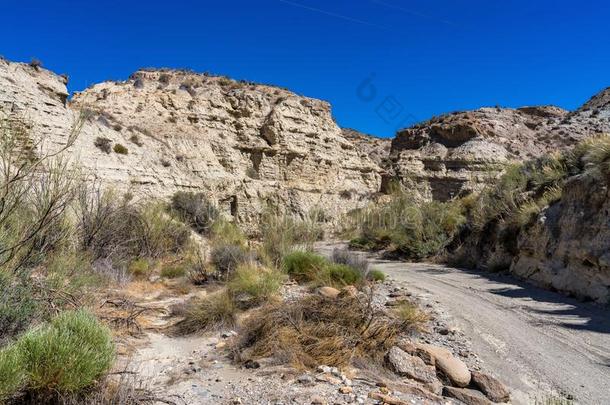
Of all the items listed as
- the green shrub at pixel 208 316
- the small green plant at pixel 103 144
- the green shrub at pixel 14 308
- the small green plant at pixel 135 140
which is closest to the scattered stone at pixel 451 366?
the green shrub at pixel 208 316

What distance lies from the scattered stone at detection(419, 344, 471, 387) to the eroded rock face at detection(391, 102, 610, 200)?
23843 mm

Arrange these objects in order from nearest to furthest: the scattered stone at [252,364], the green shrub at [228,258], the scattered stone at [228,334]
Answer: the scattered stone at [252,364], the scattered stone at [228,334], the green shrub at [228,258]

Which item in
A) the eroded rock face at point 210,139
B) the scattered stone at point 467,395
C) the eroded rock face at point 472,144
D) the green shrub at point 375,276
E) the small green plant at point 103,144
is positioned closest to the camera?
the scattered stone at point 467,395

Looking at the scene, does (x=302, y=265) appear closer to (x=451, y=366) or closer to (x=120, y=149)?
(x=451, y=366)

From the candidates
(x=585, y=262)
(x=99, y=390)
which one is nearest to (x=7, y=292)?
(x=99, y=390)

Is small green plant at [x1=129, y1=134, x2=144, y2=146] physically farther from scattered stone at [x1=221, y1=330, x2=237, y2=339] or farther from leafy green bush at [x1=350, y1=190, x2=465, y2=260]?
scattered stone at [x1=221, y1=330, x2=237, y2=339]

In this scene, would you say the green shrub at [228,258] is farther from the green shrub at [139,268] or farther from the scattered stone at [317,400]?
the scattered stone at [317,400]

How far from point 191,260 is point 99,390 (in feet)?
23.7

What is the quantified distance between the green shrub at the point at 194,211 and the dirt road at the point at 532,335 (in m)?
10.1

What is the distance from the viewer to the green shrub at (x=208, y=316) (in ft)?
19.3

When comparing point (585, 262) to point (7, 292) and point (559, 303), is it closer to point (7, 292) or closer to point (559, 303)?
point (559, 303)

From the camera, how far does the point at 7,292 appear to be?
396 centimetres

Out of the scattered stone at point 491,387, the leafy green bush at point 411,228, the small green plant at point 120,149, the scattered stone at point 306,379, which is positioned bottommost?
the scattered stone at point 306,379

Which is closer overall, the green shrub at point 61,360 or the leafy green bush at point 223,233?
the green shrub at point 61,360
